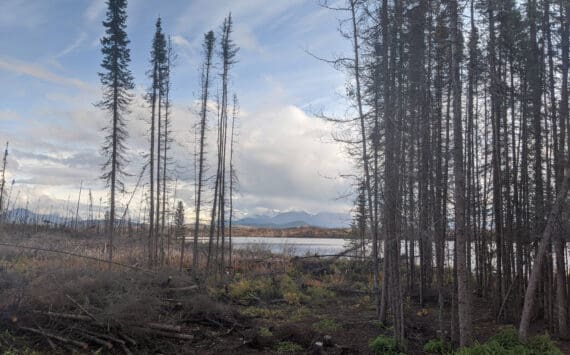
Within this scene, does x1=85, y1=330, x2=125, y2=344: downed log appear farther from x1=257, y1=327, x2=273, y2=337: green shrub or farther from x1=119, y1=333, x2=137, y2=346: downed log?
x1=257, y1=327, x2=273, y2=337: green shrub

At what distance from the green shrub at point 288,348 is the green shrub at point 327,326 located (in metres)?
1.66

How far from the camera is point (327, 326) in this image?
12.4 meters

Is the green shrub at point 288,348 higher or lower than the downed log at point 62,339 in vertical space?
lower


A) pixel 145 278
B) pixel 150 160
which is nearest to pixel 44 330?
pixel 145 278

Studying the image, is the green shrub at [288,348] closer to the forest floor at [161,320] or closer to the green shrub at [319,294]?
the forest floor at [161,320]

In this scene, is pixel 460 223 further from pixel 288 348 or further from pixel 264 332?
pixel 264 332

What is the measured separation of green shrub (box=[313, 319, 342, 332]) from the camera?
12069mm

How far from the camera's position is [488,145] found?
15.9m

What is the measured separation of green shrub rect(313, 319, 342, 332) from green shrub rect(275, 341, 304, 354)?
1.66 m

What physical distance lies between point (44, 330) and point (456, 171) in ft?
29.6

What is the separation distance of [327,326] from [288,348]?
2610 mm

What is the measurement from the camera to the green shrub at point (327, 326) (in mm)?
12069

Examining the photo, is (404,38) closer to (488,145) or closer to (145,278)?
(488,145)

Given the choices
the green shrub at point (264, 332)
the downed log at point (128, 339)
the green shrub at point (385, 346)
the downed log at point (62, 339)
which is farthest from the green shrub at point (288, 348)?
the downed log at point (62, 339)
